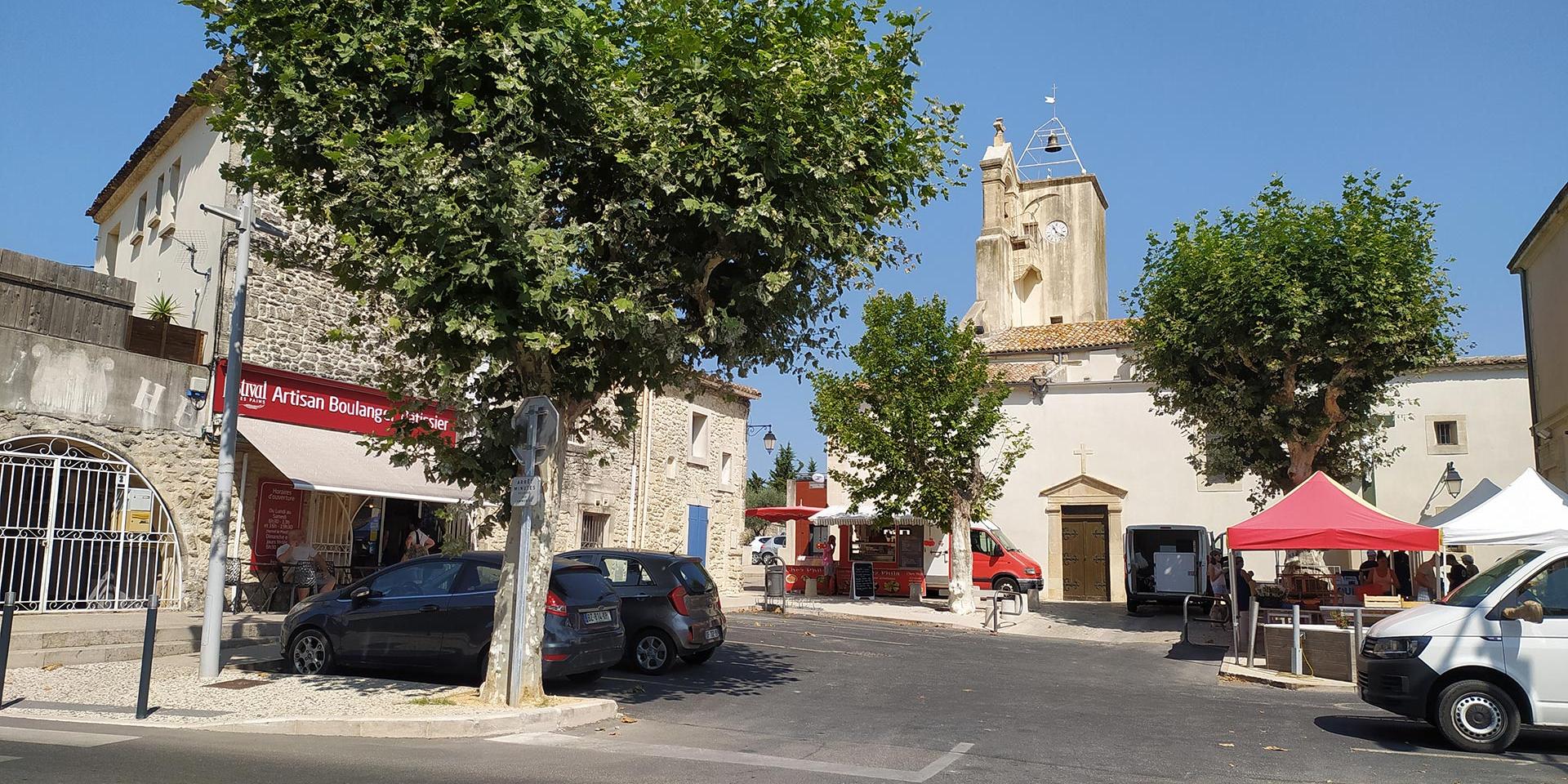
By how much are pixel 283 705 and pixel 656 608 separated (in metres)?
4.34

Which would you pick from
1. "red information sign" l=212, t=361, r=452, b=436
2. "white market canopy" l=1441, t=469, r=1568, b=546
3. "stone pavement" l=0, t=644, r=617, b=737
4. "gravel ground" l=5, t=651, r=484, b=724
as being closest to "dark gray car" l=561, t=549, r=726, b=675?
"stone pavement" l=0, t=644, r=617, b=737

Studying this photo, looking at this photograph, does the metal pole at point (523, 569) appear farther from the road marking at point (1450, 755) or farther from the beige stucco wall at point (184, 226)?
the beige stucco wall at point (184, 226)

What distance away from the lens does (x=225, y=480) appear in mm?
10820

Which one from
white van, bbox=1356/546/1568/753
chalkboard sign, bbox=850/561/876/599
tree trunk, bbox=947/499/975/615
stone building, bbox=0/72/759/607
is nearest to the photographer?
white van, bbox=1356/546/1568/753

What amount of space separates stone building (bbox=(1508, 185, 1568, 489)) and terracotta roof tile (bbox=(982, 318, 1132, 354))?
11.0 m

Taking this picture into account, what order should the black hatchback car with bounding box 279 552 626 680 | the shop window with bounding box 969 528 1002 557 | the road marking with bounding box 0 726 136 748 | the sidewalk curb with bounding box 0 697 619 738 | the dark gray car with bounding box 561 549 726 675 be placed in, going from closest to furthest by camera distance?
1. the road marking with bounding box 0 726 136 748
2. the sidewalk curb with bounding box 0 697 619 738
3. the black hatchback car with bounding box 279 552 626 680
4. the dark gray car with bounding box 561 549 726 675
5. the shop window with bounding box 969 528 1002 557

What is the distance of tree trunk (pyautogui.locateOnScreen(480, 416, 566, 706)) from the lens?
903cm

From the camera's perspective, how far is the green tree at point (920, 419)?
78.3 ft

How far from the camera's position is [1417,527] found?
13.4 metres

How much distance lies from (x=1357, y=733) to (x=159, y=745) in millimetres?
9671

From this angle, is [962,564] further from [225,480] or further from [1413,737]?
[225,480]

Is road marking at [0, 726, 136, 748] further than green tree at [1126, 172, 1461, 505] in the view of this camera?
No

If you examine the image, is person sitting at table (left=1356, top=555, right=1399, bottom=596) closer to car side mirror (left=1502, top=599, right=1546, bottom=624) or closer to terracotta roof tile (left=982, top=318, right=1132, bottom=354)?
terracotta roof tile (left=982, top=318, right=1132, bottom=354)

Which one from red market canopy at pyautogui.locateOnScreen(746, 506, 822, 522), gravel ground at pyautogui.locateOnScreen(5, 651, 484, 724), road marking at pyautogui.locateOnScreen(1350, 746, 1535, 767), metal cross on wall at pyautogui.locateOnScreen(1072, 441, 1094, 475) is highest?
metal cross on wall at pyautogui.locateOnScreen(1072, 441, 1094, 475)
